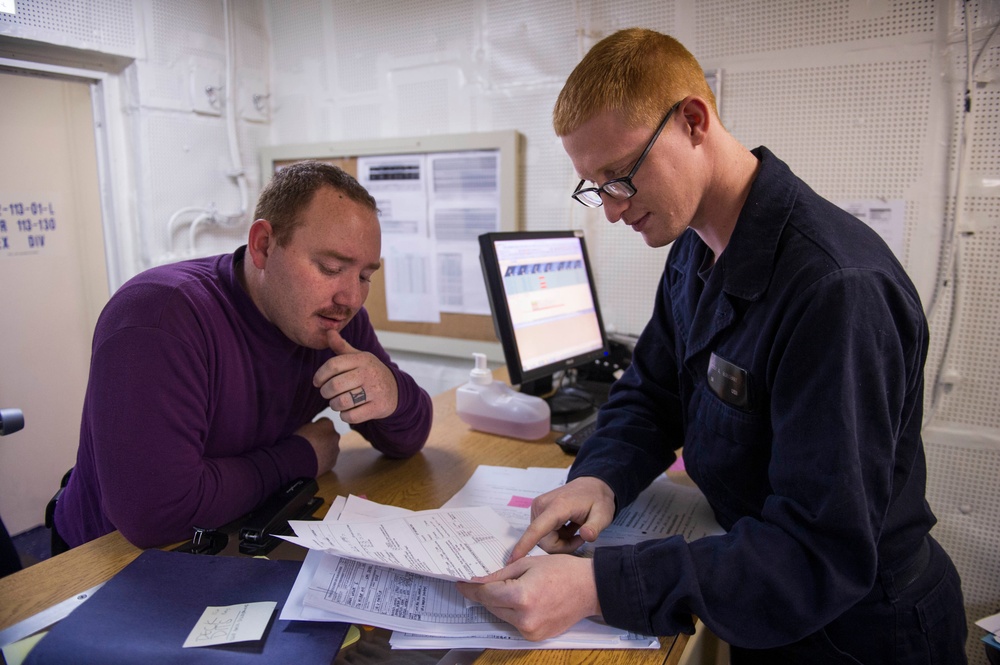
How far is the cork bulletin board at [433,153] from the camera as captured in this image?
87.8 inches

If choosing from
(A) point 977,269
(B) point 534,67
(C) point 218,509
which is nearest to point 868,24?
(A) point 977,269

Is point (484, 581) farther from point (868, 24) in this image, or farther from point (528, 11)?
point (528, 11)

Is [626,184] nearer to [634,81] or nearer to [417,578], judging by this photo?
[634,81]

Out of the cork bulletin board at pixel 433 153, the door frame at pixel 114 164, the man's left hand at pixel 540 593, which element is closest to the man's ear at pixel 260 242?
the man's left hand at pixel 540 593

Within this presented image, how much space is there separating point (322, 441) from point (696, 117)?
938 millimetres

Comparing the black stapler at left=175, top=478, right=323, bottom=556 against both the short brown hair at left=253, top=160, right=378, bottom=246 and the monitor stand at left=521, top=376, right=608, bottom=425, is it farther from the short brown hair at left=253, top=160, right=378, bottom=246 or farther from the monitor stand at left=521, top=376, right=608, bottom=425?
the monitor stand at left=521, top=376, right=608, bottom=425

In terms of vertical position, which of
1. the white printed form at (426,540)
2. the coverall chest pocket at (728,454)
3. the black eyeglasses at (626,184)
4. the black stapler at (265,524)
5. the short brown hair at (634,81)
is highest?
the short brown hair at (634,81)

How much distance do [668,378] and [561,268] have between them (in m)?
0.69

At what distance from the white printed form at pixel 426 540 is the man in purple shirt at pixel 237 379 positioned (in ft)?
0.93

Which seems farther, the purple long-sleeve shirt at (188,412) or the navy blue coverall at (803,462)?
the purple long-sleeve shirt at (188,412)

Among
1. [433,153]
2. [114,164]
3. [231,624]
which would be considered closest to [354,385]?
[231,624]

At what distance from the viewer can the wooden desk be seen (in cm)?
74

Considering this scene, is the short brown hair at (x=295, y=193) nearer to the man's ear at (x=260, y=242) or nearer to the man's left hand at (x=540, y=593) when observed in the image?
the man's ear at (x=260, y=242)

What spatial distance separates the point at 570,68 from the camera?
6.89 ft
